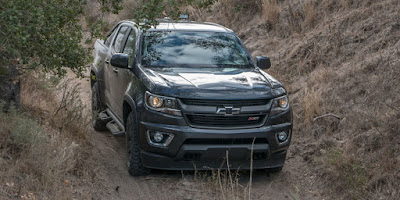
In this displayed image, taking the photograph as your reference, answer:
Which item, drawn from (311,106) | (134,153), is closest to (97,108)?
(134,153)

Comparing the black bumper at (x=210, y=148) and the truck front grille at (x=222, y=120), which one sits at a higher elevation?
the truck front grille at (x=222, y=120)

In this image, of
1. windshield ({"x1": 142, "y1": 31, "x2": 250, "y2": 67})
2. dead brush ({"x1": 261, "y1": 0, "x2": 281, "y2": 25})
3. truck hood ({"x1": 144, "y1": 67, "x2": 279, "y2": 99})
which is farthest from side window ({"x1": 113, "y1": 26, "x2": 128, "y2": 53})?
dead brush ({"x1": 261, "y1": 0, "x2": 281, "y2": 25})

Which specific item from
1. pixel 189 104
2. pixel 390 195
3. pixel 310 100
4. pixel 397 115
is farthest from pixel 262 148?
pixel 310 100

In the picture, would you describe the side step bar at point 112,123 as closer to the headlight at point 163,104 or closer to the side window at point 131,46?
the side window at point 131,46

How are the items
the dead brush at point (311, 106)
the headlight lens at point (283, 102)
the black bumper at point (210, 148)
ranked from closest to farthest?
the black bumper at point (210, 148) → the headlight lens at point (283, 102) → the dead brush at point (311, 106)

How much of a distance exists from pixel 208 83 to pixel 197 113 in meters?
0.43

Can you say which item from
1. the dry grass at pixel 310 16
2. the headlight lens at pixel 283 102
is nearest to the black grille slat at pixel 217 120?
the headlight lens at pixel 283 102

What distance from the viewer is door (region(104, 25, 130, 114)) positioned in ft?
26.6

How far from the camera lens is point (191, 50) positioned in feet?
24.6

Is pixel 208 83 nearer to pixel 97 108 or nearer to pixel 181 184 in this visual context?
pixel 181 184

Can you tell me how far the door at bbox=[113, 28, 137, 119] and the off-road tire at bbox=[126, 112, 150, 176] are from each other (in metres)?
0.64

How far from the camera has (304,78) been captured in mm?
10211

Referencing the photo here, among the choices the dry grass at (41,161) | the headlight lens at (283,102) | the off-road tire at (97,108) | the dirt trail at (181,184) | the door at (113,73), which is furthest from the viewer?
the off-road tire at (97,108)

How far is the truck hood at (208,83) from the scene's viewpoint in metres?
6.32
